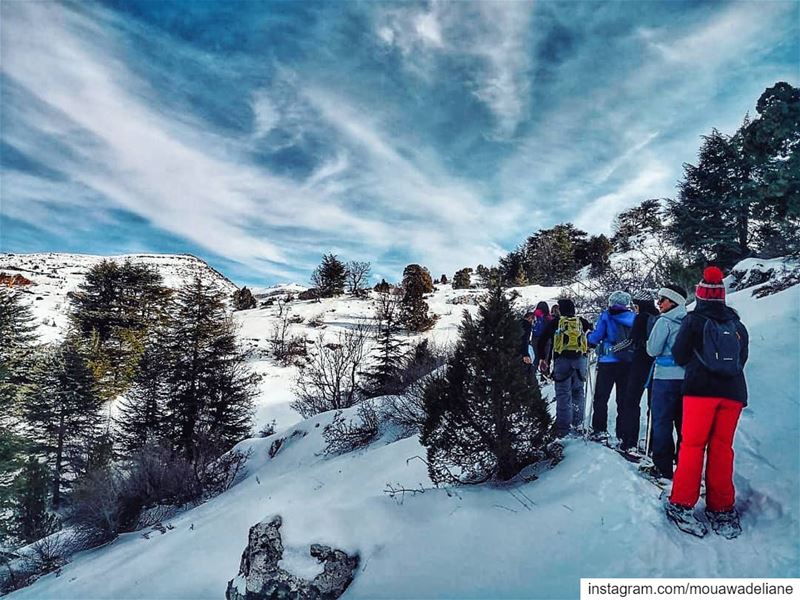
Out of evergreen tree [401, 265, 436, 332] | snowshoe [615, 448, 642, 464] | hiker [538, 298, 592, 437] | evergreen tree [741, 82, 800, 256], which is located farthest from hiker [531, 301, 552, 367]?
evergreen tree [401, 265, 436, 332]

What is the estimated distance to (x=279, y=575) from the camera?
347 cm

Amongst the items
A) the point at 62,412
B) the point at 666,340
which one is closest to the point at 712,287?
the point at 666,340

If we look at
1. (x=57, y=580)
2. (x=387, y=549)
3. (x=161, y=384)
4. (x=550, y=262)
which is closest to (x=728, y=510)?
(x=387, y=549)

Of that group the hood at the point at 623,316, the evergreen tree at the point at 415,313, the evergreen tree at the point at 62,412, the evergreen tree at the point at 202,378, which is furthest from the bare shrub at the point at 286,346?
the hood at the point at 623,316

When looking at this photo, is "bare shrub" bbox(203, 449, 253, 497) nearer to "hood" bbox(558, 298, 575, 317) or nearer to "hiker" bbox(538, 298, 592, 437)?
"hiker" bbox(538, 298, 592, 437)

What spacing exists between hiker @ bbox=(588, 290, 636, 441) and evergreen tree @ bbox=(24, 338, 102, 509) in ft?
78.1

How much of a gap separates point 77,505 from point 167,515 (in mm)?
2951

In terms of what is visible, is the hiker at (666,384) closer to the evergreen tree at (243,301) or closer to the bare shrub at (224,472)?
the bare shrub at (224,472)

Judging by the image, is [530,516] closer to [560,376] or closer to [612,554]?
[612,554]

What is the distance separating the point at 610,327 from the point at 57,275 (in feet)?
269

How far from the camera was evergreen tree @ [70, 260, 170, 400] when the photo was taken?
2733 centimetres

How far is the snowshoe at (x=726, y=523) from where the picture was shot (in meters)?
2.95

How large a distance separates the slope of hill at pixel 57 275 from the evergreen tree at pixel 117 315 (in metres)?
3.14

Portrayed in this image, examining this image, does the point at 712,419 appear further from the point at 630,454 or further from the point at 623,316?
the point at 623,316
